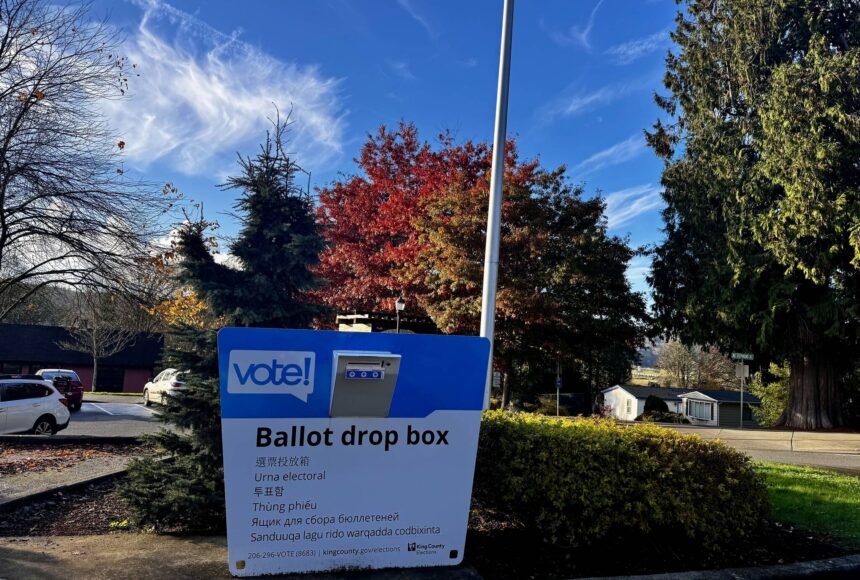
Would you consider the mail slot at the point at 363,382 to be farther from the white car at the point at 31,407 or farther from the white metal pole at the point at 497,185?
the white car at the point at 31,407

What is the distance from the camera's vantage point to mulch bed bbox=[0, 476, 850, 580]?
14.9 feet

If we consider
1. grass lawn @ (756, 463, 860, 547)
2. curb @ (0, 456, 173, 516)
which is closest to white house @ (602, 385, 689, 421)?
grass lawn @ (756, 463, 860, 547)

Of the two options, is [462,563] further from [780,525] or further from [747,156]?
[747,156]

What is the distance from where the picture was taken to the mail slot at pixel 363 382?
12.8 ft

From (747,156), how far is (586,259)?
295 inches

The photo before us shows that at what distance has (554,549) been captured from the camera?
4855 millimetres

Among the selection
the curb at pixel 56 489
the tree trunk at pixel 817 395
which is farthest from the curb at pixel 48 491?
the tree trunk at pixel 817 395

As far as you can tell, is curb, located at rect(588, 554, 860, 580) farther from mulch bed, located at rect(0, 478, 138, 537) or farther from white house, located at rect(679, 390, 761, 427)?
white house, located at rect(679, 390, 761, 427)

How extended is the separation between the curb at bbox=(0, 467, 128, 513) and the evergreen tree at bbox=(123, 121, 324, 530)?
62.4 inches

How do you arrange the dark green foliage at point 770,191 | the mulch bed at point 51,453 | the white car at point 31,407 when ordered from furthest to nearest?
the dark green foliage at point 770,191 < the white car at point 31,407 < the mulch bed at point 51,453

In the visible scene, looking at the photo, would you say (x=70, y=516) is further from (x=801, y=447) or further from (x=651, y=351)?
(x=651, y=351)

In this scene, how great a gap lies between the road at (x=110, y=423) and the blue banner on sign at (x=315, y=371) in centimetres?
976

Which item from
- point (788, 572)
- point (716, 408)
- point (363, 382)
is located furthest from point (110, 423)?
point (716, 408)

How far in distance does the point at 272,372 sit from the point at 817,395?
1008 inches
